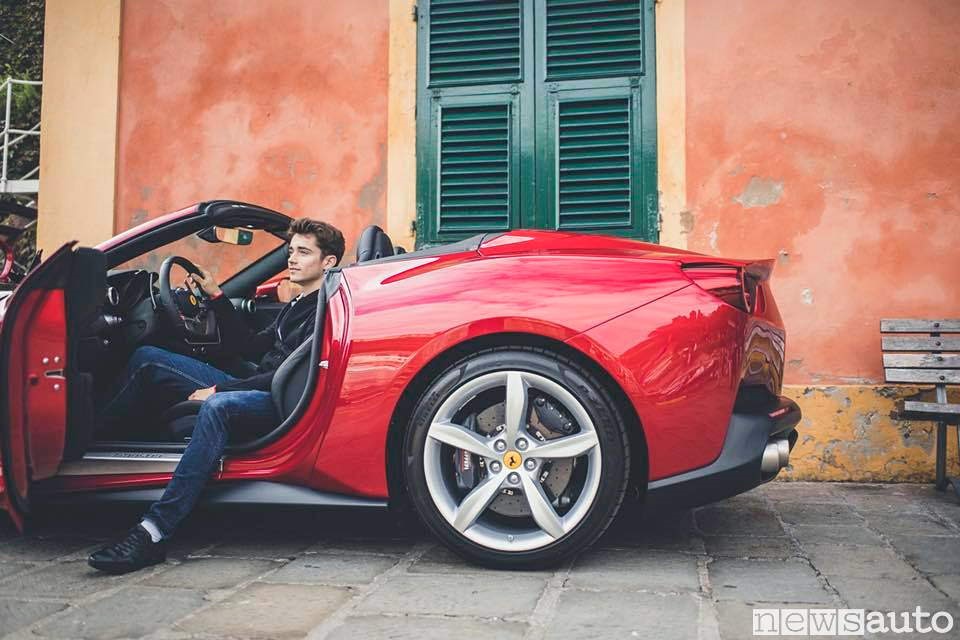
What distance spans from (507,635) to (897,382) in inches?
140

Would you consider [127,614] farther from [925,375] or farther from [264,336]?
[925,375]

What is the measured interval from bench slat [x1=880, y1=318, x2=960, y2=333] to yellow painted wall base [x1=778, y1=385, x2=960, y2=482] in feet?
1.14

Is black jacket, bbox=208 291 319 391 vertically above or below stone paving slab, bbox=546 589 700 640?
above

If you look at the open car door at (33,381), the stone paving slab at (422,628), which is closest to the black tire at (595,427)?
the stone paving slab at (422,628)

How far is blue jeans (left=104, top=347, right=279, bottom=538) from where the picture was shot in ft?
9.81

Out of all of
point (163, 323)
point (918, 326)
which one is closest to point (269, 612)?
point (163, 323)

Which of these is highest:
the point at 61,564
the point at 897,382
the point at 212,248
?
the point at 212,248

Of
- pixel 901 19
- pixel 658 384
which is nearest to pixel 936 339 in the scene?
pixel 901 19

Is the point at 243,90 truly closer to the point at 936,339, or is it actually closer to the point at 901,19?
the point at 901,19

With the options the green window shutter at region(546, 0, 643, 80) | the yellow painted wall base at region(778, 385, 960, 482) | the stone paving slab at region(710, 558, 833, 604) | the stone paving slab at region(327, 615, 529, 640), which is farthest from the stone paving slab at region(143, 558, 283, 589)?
the green window shutter at region(546, 0, 643, 80)

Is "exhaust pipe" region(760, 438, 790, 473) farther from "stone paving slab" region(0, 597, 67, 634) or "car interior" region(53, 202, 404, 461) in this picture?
"stone paving slab" region(0, 597, 67, 634)

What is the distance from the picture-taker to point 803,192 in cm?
527

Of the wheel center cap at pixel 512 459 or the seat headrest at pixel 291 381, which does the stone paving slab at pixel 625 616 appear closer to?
the wheel center cap at pixel 512 459

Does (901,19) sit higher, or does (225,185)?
(901,19)
